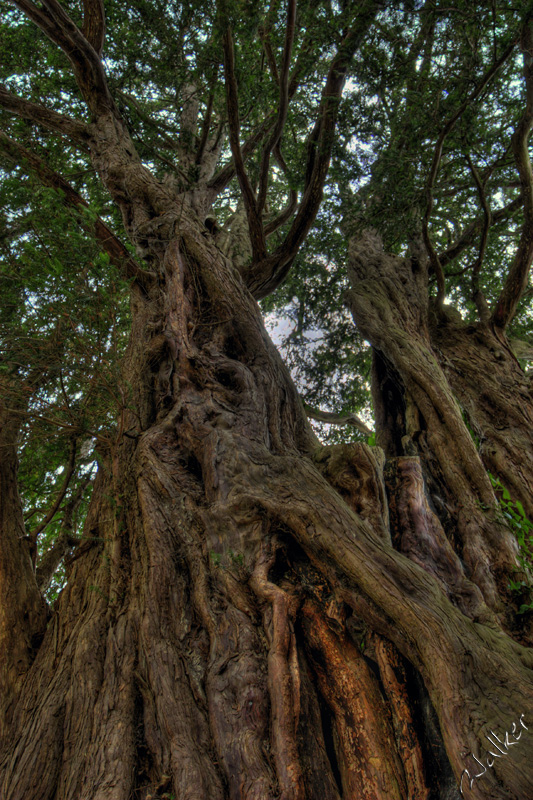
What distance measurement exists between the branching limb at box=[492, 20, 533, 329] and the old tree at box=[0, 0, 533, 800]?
1.2 inches

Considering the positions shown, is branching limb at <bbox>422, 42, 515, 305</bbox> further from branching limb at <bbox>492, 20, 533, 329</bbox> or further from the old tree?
branching limb at <bbox>492, 20, 533, 329</bbox>

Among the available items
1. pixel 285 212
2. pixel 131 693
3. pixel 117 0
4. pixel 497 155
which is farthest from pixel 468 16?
pixel 131 693

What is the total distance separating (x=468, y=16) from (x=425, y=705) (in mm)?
5087

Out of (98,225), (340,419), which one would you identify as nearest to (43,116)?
(98,225)

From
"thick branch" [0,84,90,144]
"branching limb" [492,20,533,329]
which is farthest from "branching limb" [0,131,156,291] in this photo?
"branching limb" [492,20,533,329]

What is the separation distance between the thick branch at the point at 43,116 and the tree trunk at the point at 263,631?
337 cm

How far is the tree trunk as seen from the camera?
179 centimetres

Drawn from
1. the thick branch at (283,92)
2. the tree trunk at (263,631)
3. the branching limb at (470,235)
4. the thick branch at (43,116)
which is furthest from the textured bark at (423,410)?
the thick branch at (43,116)

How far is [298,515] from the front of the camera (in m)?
2.49

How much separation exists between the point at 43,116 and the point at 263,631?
18.2 feet

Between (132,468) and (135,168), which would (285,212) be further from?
(132,468)

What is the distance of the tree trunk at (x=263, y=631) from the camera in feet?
5.87

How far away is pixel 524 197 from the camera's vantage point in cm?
455

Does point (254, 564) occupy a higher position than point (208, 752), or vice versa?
point (254, 564)
